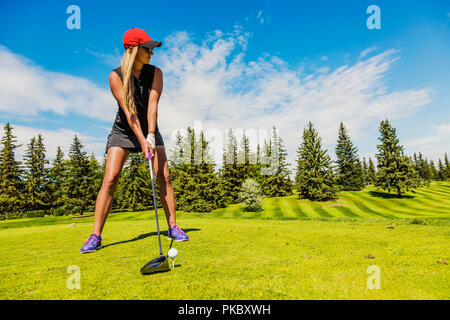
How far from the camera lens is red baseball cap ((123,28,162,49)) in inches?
163

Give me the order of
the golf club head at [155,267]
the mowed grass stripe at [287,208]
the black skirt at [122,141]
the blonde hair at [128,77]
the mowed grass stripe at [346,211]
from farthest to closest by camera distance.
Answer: the mowed grass stripe at [287,208] < the mowed grass stripe at [346,211] < the black skirt at [122,141] < the blonde hair at [128,77] < the golf club head at [155,267]

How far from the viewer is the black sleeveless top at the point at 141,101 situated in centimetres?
441

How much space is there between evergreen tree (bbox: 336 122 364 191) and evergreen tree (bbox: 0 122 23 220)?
72.2 meters

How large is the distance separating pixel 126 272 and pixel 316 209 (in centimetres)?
3967

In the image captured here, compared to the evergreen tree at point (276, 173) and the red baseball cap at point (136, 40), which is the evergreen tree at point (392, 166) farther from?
the red baseball cap at point (136, 40)

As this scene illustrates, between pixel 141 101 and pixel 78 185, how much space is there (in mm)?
53002

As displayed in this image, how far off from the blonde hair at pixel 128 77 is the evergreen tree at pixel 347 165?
6401cm

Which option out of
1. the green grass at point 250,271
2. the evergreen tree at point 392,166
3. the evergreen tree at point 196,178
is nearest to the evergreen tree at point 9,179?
the evergreen tree at point 196,178

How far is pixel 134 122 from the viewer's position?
415 centimetres

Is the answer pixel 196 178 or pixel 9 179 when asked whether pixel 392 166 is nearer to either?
Result: pixel 196 178

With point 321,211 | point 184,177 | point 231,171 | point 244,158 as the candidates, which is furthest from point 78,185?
point 321,211

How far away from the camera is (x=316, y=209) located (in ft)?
125

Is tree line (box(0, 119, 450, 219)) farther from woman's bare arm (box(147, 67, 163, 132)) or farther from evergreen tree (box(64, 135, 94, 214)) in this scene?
woman's bare arm (box(147, 67, 163, 132))
